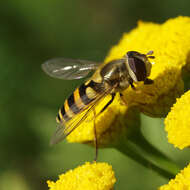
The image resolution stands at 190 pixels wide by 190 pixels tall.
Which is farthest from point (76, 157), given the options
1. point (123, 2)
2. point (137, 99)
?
point (123, 2)

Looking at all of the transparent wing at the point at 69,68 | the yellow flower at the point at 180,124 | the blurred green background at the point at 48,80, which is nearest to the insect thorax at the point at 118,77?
Result: the transparent wing at the point at 69,68

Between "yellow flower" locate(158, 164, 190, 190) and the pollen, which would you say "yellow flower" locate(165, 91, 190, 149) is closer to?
"yellow flower" locate(158, 164, 190, 190)

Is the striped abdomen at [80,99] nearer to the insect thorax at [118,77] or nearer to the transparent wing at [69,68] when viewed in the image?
the insect thorax at [118,77]

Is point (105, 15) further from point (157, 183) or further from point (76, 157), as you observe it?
point (157, 183)

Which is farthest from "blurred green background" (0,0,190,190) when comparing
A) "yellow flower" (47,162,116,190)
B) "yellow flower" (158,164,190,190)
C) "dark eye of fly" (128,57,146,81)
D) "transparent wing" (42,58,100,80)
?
"yellow flower" (158,164,190,190)

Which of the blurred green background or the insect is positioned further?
the blurred green background
